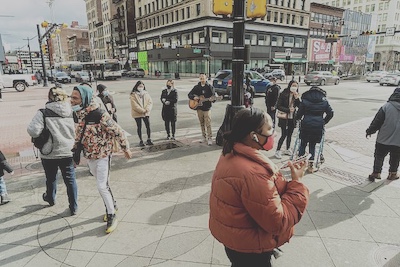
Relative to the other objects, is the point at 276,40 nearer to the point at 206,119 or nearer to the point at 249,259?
the point at 206,119

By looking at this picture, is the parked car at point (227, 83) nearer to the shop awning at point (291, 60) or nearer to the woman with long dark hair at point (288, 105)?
the woman with long dark hair at point (288, 105)

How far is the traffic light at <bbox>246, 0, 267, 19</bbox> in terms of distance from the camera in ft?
16.1

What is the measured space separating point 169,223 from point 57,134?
2.05 metres

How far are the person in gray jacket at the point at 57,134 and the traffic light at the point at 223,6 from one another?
3113 mm

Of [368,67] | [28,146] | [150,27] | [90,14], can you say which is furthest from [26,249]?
[90,14]

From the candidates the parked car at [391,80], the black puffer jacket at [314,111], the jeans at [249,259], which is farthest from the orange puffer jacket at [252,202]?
the parked car at [391,80]

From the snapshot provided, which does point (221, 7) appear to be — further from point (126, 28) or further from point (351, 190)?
point (126, 28)

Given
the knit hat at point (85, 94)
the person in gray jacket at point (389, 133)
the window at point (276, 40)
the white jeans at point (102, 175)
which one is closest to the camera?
the knit hat at point (85, 94)

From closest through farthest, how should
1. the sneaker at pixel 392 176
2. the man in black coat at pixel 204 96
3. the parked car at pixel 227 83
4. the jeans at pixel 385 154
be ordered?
1. the jeans at pixel 385 154
2. the sneaker at pixel 392 176
3. the man in black coat at pixel 204 96
4. the parked car at pixel 227 83

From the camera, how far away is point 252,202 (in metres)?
1.67

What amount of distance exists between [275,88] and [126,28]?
71.9 meters

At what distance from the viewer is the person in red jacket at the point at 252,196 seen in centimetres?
168

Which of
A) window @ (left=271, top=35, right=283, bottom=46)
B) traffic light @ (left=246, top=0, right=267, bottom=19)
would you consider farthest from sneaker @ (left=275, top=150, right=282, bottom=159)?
Answer: window @ (left=271, top=35, right=283, bottom=46)

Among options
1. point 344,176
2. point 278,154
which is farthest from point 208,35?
point 344,176
